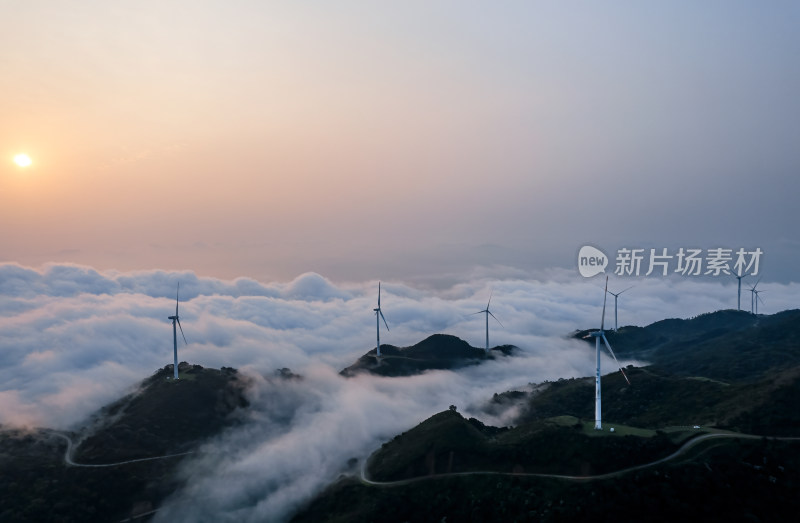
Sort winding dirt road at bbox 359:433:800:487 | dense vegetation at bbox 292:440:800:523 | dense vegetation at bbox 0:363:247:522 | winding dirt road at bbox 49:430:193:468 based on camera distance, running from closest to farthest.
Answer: dense vegetation at bbox 292:440:800:523, winding dirt road at bbox 359:433:800:487, dense vegetation at bbox 0:363:247:522, winding dirt road at bbox 49:430:193:468

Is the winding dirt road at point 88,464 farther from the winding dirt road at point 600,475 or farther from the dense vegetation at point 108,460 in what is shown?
the winding dirt road at point 600,475

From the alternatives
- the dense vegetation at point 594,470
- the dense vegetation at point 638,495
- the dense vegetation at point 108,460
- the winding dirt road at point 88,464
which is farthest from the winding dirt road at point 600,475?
the winding dirt road at point 88,464

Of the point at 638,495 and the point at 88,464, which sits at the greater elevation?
the point at 638,495

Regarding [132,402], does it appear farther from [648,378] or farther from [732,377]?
[732,377]

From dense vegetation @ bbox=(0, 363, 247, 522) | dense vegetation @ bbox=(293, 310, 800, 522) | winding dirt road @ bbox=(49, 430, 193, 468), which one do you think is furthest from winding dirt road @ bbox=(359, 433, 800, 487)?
winding dirt road @ bbox=(49, 430, 193, 468)

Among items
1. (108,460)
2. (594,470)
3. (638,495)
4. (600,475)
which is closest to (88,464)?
(108,460)

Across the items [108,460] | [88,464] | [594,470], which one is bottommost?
[108,460]

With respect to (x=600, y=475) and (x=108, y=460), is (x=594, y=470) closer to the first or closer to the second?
(x=600, y=475)

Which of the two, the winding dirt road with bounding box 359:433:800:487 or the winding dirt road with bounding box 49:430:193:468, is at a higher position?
the winding dirt road with bounding box 359:433:800:487

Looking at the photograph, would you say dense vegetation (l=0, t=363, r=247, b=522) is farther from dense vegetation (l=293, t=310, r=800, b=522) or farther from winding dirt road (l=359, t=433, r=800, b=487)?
winding dirt road (l=359, t=433, r=800, b=487)

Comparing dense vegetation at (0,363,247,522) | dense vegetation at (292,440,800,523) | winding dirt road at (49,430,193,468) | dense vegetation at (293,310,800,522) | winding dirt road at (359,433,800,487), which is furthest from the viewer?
winding dirt road at (49,430,193,468)

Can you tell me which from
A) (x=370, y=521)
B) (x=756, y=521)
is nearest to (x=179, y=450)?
(x=370, y=521)
